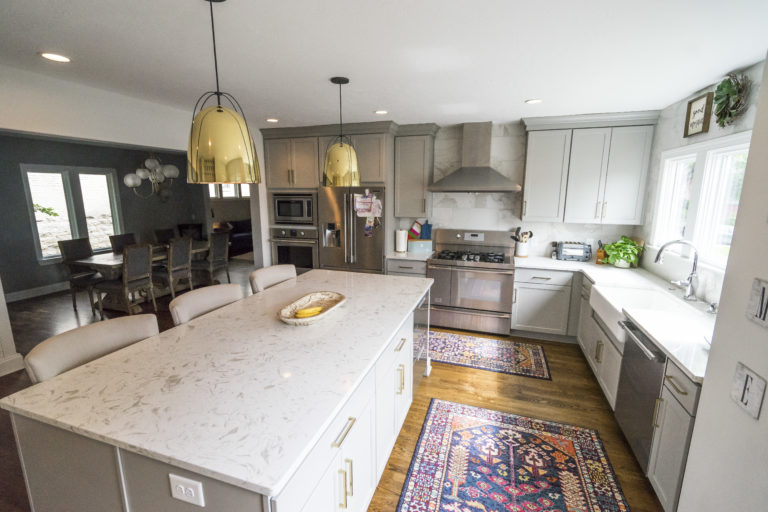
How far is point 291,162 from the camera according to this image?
14.0ft

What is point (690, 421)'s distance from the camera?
4.68 ft

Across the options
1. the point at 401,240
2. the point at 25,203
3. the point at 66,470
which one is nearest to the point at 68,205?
the point at 25,203

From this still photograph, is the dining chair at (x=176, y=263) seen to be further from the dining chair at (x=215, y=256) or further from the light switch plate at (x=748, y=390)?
the light switch plate at (x=748, y=390)

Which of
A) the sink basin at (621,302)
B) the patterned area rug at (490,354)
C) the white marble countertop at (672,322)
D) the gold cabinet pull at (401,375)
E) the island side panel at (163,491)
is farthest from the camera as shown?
the patterned area rug at (490,354)

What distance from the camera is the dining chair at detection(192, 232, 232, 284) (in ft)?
16.7

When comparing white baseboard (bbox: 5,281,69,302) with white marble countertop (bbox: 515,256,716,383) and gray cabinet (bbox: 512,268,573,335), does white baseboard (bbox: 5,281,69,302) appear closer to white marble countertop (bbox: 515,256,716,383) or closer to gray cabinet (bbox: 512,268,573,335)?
gray cabinet (bbox: 512,268,573,335)

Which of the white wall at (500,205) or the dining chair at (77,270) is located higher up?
the white wall at (500,205)

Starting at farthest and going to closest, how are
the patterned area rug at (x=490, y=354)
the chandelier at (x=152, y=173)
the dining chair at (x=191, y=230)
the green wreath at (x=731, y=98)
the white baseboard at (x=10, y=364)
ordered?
the dining chair at (x=191, y=230), the chandelier at (x=152, y=173), the patterned area rug at (x=490, y=354), the white baseboard at (x=10, y=364), the green wreath at (x=731, y=98)

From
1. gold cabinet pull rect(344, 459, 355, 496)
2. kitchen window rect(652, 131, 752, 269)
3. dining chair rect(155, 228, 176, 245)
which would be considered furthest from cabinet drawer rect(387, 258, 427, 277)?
dining chair rect(155, 228, 176, 245)

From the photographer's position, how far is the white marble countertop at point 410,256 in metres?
3.90

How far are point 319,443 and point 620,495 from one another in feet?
5.82

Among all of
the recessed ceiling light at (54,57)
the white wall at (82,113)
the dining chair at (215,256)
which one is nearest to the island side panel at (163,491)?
the recessed ceiling light at (54,57)

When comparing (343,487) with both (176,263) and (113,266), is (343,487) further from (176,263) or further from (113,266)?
(176,263)

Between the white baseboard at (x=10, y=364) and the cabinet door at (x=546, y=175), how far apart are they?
5.04m
